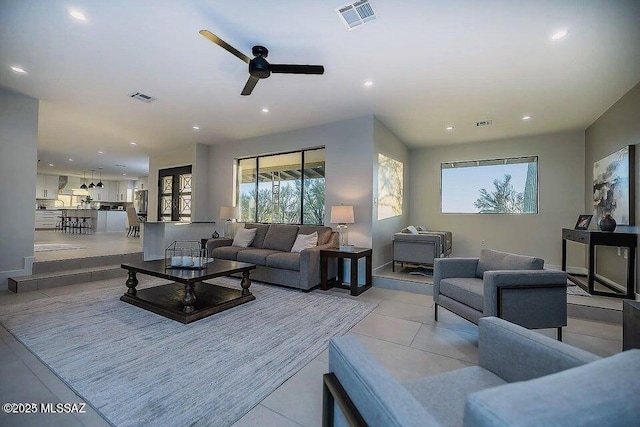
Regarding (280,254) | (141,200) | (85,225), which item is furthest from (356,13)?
(141,200)

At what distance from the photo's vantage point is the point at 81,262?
4.97 metres

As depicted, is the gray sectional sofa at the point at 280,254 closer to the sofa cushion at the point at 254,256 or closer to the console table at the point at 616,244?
the sofa cushion at the point at 254,256

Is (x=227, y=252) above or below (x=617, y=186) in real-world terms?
below

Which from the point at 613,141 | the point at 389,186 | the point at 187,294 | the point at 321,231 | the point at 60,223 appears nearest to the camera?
the point at 187,294

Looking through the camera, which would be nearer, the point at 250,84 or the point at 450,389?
the point at 450,389

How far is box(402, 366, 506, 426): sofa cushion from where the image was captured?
1.04 meters

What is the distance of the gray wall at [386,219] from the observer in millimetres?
4806

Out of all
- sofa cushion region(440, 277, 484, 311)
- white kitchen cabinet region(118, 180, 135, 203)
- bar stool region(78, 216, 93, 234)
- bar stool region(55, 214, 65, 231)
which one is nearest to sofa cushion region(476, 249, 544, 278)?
sofa cushion region(440, 277, 484, 311)

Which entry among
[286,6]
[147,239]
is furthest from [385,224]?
[147,239]

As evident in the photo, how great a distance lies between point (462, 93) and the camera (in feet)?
12.3

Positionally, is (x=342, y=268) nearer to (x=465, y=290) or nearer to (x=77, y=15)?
(x=465, y=290)

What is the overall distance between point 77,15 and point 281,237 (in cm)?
376

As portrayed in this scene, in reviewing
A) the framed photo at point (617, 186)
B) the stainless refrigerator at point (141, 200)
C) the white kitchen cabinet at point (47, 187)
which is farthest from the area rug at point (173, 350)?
the white kitchen cabinet at point (47, 187)

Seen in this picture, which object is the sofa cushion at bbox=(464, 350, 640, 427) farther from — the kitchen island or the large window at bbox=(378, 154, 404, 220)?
the kitchen island
